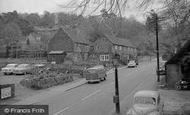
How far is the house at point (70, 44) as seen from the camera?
69.4m

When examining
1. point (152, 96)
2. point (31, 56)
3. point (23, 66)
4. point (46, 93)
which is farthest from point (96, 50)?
point (152, 96)

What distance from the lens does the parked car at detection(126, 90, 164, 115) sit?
1451 centimetres

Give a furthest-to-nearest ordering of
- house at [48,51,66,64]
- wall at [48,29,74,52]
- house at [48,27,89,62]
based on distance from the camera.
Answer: wall at [48,29,74,52] → house at [48,27,89,62] → house at [48,51,66,64]

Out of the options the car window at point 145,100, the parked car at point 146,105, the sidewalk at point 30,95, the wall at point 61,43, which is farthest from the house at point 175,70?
the wall at point 61,43

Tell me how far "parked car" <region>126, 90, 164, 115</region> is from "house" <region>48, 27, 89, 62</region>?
52.0m

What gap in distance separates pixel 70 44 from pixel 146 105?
2187 inches

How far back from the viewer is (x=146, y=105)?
15234 millimetres

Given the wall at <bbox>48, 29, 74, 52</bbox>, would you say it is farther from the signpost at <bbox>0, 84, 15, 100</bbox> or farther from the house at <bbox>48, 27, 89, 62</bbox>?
the signpost at <bbox>0, 84, 15, 100</bbox>

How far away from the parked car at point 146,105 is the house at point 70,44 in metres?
52.0

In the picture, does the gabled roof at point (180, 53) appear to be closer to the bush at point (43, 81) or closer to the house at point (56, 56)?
the bush at point (43, 81)

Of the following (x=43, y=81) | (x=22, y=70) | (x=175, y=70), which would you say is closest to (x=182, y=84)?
(x=175, y=70)

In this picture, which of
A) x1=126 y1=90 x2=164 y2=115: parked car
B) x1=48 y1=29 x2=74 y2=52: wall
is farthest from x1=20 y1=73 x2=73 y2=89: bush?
x1=48 y1=29 x2=74 y2=52: wall

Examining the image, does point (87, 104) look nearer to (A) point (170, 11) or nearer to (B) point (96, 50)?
(A) point (170, 11)

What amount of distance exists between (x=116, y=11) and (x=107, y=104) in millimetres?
11098
